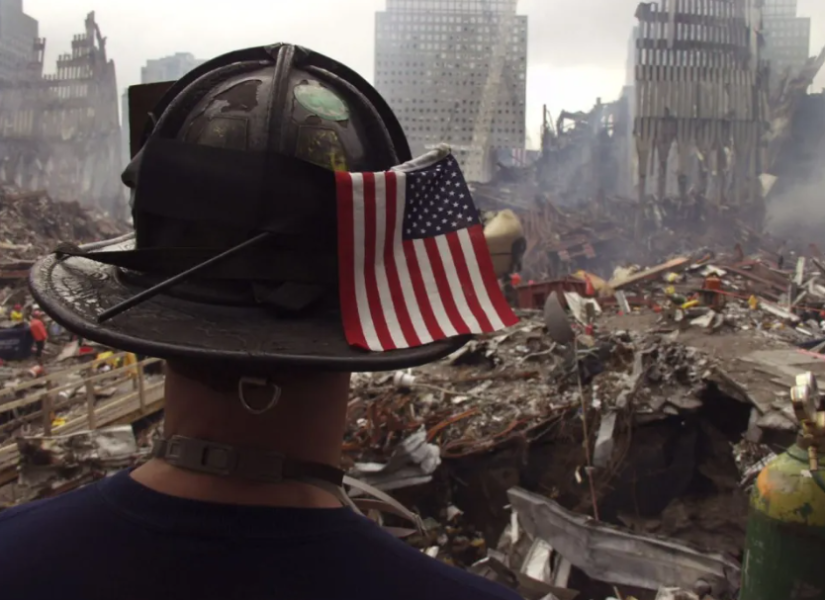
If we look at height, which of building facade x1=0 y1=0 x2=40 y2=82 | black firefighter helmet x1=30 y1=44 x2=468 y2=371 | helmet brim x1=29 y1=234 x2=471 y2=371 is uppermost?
building facade x1=0 y1=0 x2=40 y2=82

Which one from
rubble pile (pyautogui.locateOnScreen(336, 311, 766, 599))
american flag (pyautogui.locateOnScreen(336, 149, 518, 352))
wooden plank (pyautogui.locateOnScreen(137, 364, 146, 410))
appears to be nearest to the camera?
american flag (pyautogui.locateOnScreen(336, 149, 518, 352))

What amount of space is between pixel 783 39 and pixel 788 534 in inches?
1618

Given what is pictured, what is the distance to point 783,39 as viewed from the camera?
37.1m

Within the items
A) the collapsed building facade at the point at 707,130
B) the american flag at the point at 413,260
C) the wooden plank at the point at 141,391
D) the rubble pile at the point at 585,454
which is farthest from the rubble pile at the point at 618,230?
the american flag at the point at 413,260

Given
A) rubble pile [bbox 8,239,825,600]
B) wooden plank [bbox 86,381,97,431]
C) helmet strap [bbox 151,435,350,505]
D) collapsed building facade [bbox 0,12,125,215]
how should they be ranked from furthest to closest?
collapsed building facade [bbox 0,12,125,215] < wooden plank [bbox 86,381,97,431] < rubble pile [bbox 8,239,825,600] < helmet strap [bbox 151,435,350,505]

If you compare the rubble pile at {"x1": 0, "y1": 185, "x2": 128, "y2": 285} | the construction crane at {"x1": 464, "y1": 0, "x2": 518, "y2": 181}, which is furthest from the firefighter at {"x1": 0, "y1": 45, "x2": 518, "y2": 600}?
the construction crane at {"x1": 464, "y1": 0, "x2": 518, "y2": 181}

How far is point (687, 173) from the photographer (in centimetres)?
4116

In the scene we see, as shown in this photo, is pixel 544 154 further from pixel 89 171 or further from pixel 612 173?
pixel 89 171

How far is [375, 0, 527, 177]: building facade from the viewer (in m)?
35.1

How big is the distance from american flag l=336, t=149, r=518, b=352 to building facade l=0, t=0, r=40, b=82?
39.0m

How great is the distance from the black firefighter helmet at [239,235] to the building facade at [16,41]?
38.8 m

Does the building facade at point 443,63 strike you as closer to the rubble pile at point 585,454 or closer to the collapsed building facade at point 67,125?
the collapsed building facade at point 67,125

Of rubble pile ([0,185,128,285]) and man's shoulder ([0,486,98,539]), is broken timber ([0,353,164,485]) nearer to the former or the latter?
man's shoulder ([0,486,98,539])

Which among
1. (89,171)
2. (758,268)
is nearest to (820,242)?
(758,268)
